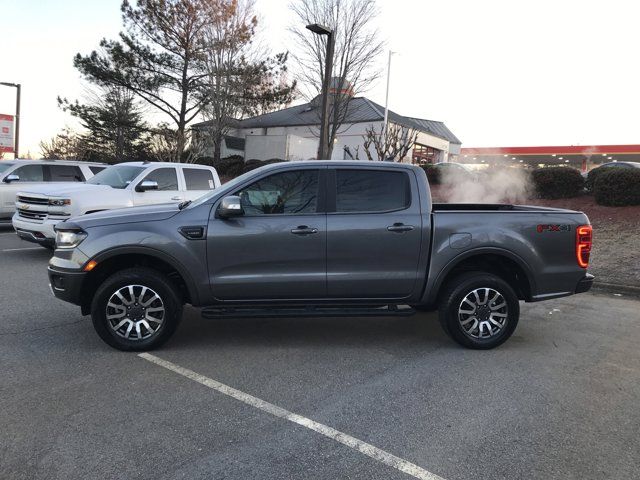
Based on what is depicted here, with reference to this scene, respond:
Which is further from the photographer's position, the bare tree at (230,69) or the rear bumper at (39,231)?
the bare tree at (230,69)

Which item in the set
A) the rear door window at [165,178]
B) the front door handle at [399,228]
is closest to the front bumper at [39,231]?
the rear door window at [165,178]

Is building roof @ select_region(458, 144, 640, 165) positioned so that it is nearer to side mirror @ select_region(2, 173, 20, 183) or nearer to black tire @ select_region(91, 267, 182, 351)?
side mirror @ select_region(2, 173, 20, 183)

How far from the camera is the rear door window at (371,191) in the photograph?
479 centimetres

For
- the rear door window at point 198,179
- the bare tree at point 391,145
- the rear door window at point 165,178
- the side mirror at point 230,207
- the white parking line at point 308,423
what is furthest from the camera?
the bare tree at point 391,145

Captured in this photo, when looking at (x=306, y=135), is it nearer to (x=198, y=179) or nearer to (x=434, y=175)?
(x=434, y=175)

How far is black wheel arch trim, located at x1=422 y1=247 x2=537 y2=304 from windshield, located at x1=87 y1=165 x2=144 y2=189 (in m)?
7.04

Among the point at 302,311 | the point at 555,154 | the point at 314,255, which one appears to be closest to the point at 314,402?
the point at 302,311

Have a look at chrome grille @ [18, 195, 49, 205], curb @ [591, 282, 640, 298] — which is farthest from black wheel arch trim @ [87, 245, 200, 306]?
curb @ [591, 282, 640, 298]

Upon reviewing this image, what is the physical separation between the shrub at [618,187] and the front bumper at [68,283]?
536 inches

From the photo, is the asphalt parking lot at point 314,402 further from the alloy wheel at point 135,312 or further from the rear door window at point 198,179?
the rear door window at point 198,179

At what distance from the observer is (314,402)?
3674mm

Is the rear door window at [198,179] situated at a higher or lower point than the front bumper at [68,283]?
higher

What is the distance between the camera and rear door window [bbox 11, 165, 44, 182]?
39.5 ft

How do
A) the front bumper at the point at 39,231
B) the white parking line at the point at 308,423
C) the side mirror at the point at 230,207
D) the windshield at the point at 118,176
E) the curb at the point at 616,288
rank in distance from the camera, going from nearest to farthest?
the white parking line at the point at 308,423 < the side mirror at the point at 230,207 < the curb at the point at 616,288 < the front bumper at the point at 39,231 < the windshield at the point at 118,176
